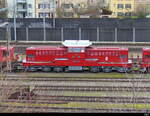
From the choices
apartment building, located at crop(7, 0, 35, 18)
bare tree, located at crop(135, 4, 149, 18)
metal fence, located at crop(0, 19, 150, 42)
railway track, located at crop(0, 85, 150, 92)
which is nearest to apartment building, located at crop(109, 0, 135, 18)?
bare tree, located at crop(135, 4, 149, 18)

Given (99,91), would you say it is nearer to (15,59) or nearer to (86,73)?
(86,73)

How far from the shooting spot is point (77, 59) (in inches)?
666

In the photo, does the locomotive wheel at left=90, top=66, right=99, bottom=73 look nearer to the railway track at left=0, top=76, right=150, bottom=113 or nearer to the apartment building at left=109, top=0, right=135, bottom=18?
the railway track at left=0, top=76, right=150, bottom=113

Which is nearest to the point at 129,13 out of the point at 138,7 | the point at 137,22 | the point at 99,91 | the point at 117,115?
the point at 138,7

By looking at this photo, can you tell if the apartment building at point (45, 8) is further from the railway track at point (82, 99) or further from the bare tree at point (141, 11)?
the railway track at point (82, 99)

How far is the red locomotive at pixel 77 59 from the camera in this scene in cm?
1691

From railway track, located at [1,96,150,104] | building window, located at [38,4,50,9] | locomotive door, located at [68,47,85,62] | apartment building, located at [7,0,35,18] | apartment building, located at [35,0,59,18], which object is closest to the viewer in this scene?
railway track, located at [1,96,150,104]

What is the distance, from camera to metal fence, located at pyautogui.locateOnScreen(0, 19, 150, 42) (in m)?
27.2

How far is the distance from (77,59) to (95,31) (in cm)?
1097

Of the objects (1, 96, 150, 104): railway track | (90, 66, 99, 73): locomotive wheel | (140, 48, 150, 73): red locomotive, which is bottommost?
(1, 96, 150, 104): railway track

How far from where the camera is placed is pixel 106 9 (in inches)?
1667

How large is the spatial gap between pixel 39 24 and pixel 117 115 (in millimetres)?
27923

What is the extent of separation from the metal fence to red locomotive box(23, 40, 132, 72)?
1026cm

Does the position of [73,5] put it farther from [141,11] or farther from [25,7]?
[141,11]
